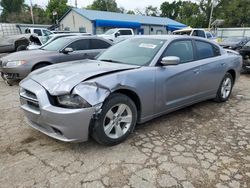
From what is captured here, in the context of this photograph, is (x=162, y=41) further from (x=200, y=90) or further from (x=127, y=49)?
(x=200, y=90)

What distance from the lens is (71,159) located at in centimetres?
285

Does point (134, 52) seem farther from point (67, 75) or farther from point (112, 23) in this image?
point (112, 23)

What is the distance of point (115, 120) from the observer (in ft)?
10.2

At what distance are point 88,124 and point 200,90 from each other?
2.49 metres

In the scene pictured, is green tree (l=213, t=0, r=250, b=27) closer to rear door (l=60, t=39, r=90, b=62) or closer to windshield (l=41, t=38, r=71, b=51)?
rear door (l=60, t=39, r=90, b=62)

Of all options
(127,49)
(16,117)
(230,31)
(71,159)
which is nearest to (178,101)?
(127,49)

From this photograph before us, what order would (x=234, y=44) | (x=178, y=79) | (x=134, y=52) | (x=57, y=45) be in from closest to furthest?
(x=178, y=79), (x=134, y=52), (x=57, y=45), (x=234, y=44)

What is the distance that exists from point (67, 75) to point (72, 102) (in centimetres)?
50

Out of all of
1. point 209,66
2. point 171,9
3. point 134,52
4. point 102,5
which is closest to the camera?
point 134,52

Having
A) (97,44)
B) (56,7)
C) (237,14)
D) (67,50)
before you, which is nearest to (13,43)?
(97,44)

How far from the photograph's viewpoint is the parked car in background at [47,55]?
254 inches

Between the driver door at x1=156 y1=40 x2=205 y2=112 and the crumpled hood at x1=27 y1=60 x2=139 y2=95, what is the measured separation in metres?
0.56

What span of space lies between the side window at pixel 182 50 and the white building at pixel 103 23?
2325 cm

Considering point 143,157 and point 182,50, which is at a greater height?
point 182,50
